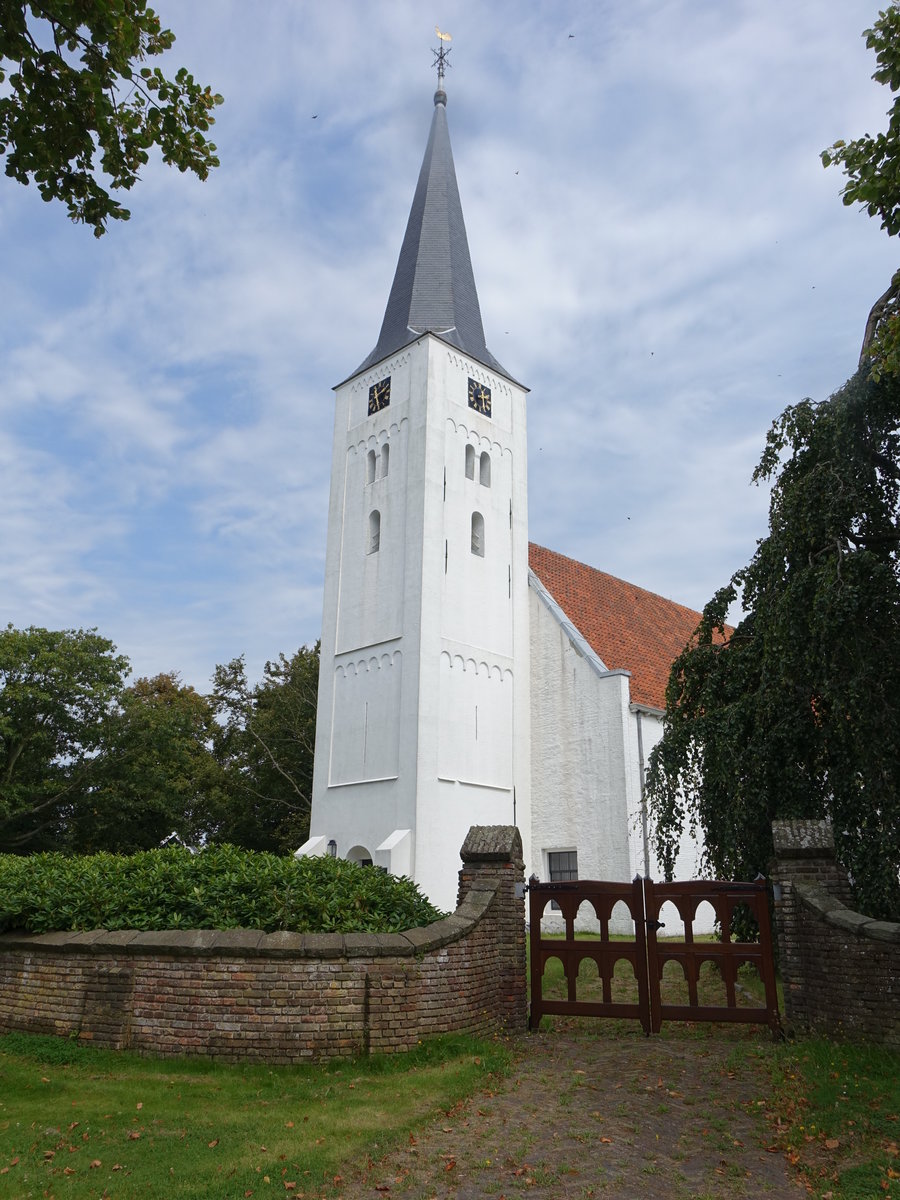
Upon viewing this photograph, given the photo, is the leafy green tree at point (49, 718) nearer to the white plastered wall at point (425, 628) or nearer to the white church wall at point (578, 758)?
the white plastered wall at point (425, 628)

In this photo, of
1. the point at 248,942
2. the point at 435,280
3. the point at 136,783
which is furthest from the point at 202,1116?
the point at 136,783

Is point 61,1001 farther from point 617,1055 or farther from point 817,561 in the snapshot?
point 817,561

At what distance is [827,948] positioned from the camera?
8.23 metres

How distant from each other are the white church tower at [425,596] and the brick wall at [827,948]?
1170 centimetres

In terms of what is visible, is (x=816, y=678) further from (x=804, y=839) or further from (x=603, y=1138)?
(x=603, y=1138)

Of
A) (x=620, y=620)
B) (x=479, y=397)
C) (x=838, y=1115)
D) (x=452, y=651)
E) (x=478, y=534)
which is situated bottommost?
(x=838, y=1115)

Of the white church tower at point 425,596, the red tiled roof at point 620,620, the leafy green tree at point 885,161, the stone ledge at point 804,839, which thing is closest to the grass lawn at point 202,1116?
the stone ledge at point 804,839

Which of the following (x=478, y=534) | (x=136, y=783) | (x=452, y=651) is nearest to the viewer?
(x=452, y=651)

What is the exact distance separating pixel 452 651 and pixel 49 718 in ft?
47.0

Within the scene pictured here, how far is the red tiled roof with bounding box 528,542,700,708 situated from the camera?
2406 cm

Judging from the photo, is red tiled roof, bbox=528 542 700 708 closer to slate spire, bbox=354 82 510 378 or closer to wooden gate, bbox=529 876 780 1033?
slate spire, bbox=354 82 510 378

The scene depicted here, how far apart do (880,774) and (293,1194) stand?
7044 mm

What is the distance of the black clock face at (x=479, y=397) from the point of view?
24578mm

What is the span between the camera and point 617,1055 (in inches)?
332
